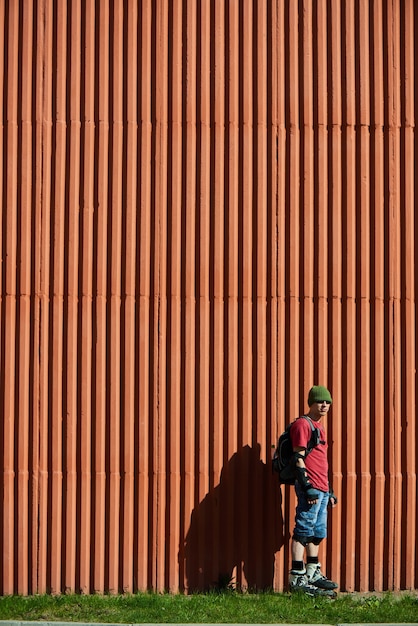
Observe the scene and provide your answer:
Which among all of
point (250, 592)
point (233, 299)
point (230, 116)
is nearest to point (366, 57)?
point (230, 116)

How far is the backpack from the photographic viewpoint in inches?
435

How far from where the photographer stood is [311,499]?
1089 centimetres

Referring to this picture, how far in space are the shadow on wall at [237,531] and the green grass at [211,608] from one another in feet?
0.88

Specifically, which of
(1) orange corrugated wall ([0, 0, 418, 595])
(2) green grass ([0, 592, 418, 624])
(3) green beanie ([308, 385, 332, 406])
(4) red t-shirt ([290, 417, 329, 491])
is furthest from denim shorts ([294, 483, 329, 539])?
(3) green beanie ([308, 385, 332, 406])

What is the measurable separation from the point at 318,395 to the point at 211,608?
2222mm

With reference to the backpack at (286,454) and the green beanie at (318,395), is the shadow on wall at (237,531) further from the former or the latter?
the green beanie at (318,395)

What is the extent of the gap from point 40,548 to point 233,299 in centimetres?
314

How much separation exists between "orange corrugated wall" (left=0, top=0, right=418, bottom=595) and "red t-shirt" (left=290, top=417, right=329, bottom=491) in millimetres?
395

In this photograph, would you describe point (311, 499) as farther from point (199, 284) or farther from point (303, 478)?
point (199, 284)

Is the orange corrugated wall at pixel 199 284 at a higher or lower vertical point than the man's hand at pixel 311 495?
higher

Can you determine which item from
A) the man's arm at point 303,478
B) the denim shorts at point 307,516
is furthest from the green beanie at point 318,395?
the denim shorts at point 307,516

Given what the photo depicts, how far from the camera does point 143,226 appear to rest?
1166 cm

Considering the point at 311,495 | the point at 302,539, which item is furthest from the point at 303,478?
the point at 302,539

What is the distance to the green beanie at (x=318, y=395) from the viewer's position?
11.0 m
